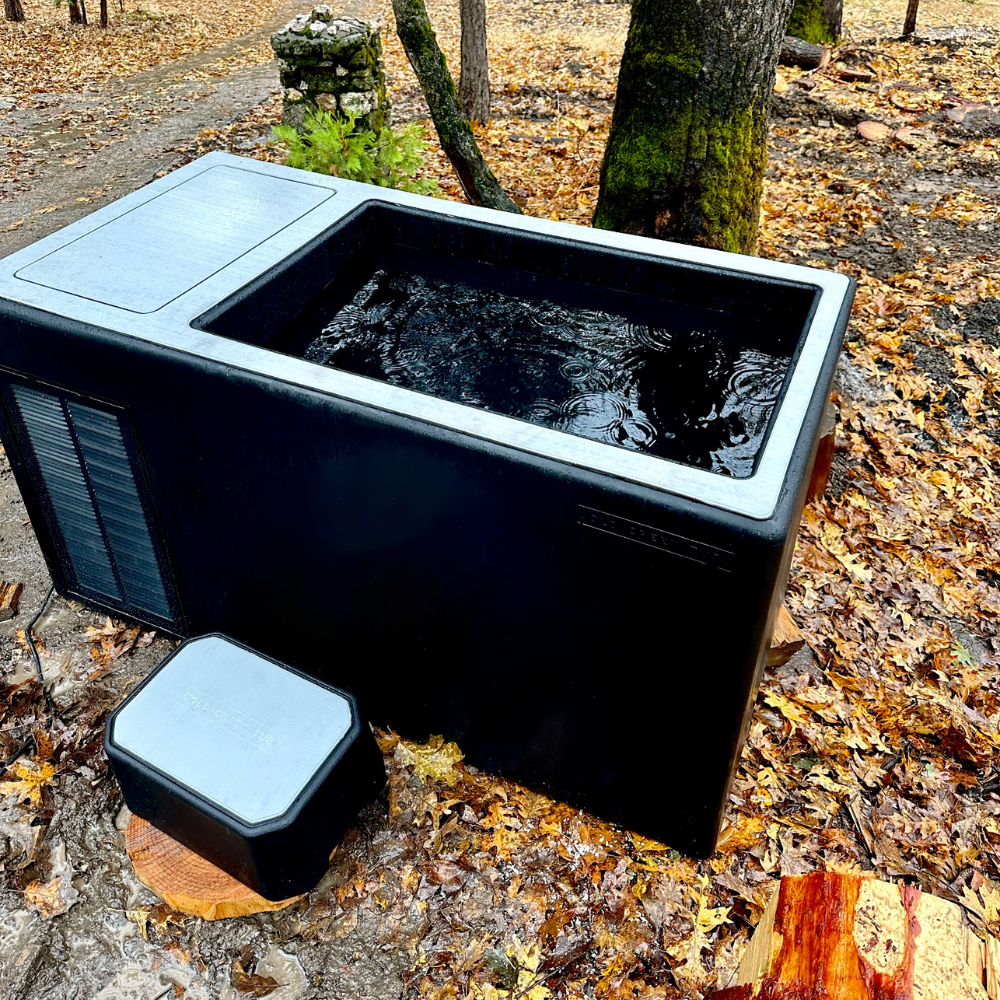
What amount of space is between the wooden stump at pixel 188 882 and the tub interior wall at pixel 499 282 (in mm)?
1834

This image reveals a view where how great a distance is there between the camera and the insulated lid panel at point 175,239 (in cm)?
288

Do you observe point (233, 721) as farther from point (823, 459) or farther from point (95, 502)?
point (823, 459)

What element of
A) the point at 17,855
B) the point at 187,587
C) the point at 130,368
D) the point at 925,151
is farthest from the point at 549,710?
the point at 925,151

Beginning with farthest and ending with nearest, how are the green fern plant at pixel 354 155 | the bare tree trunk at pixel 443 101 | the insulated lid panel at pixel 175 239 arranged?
the green fern plant at pixel 354 155, the bare tree trunk at pixel 443 101, the insulated lid panel at pixel 175 239

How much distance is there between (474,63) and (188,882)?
28.1ft

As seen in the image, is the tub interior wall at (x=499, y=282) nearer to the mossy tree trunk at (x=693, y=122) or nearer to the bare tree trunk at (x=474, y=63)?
the mossy tree trunk at (x=693, y=122)

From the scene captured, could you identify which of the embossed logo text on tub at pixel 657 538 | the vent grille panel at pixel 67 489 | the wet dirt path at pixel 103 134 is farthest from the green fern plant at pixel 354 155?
the embossed logo text on tub at pixel 657 538

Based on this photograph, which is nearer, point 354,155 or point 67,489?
point 67,489

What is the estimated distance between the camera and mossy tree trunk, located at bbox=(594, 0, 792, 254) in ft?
14.6

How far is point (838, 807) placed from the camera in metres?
3.09

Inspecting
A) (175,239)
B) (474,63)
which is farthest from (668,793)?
(474,63)

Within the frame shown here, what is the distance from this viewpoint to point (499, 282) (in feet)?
11.4

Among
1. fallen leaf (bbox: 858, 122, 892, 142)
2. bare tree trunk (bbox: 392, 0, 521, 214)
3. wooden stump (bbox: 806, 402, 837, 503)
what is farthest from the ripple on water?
fallen leaf (bbox: 858, 122, 892, 142)

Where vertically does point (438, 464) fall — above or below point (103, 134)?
above
